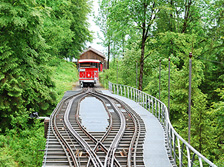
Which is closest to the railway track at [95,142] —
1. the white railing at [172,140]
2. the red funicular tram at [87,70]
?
the white railing at [172,140]

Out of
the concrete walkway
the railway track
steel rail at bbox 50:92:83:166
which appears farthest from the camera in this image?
steel rail at bbox 50:92:83:166

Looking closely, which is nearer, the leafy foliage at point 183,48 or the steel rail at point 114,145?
the steel rail at point 114,145

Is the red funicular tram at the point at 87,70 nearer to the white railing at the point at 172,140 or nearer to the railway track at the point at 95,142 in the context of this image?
the white railing at the point at 172,140

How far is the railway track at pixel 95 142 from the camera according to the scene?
10696mm

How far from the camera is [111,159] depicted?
35.0ft

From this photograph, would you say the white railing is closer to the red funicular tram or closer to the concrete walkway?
the concrete walkway

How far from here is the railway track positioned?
10.7 m

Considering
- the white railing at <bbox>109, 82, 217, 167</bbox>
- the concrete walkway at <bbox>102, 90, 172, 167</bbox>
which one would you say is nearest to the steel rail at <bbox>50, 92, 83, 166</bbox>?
the concrete walkway at <bbox>102, 90, 172, 167</bbox>

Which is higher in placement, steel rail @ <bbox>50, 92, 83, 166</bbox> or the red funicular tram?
the red funicular tram

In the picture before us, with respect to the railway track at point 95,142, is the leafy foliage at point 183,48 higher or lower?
higher

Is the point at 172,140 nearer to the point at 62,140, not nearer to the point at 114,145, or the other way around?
the point at 114,145

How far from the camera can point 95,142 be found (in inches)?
502

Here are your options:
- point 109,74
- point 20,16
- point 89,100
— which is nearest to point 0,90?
point 20,16

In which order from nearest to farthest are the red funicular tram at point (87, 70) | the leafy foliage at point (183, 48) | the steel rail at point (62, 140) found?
the steel rail at point (62, 140), the leafy foliage at point (183, 48), the red funicular tram at point (87, 70)
